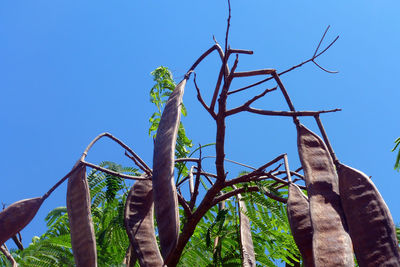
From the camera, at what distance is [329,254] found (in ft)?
5.38

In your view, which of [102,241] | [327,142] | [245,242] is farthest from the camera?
[102,241]

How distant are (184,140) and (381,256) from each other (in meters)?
2.66

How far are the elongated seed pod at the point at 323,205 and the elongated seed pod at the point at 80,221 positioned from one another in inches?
36.5

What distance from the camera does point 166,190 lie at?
5.91 feet

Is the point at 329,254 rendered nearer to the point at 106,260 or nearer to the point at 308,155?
the point at 308,155

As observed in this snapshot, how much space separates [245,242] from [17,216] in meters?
1.04

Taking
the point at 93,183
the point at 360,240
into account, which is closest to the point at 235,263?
the point at 93,183

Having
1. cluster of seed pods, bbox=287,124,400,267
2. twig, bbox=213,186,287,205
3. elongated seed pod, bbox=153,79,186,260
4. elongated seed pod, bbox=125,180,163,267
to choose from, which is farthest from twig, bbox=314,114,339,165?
elongated seed pod, bbox=125,180,163,267

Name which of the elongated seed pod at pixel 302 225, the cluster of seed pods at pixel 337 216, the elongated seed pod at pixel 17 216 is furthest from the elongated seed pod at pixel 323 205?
the elongated seed pod at pixel 17 216

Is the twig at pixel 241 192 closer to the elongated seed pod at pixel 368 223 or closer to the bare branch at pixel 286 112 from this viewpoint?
the bare branch at pixel 286 112

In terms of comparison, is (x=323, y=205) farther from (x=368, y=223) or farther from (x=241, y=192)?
(x=241, y=192)

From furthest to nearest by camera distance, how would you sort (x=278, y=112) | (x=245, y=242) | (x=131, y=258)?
(x=131, y=258) → (x=245, y=242) → (x=278, y=112)

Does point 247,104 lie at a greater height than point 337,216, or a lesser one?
greater

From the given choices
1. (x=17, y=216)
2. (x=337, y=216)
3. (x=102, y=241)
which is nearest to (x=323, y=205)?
(x=337, y=216)
